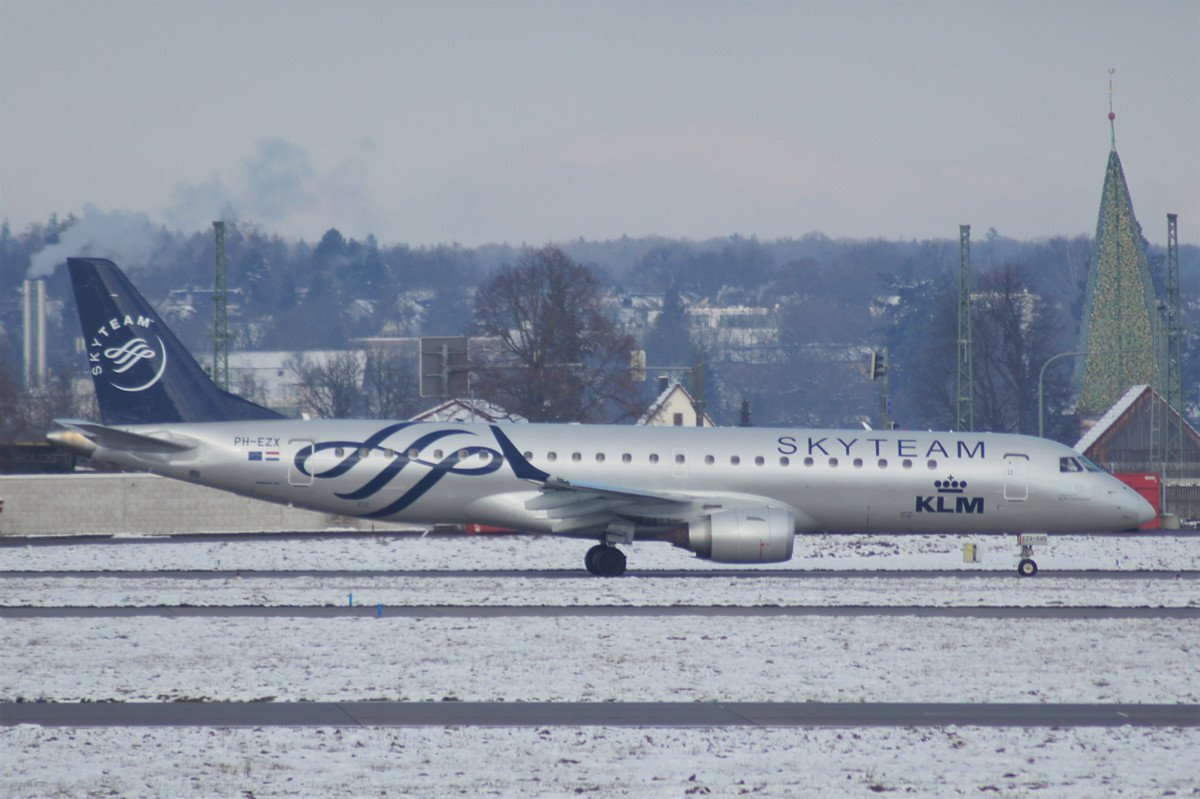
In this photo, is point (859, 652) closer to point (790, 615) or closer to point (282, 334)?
point (790, 615)

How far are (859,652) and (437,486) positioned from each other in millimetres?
12854

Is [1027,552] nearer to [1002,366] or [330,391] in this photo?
[1002,366]

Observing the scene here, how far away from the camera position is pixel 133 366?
1230 inches

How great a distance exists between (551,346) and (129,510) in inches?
1191

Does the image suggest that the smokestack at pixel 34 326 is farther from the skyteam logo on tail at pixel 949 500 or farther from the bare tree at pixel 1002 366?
the skyteam logo on tail at pixel 949 500

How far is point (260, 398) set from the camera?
124m

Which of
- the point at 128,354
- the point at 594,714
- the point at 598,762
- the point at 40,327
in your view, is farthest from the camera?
the point at 40,327

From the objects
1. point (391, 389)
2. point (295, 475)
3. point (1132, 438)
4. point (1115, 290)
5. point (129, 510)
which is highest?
point (1115, 290)

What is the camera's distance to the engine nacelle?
28.6 metres

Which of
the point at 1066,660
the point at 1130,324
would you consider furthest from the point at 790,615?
the point at 1130,324

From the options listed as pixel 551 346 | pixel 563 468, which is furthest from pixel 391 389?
pixel 563 468

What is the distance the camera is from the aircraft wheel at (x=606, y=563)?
3011cm

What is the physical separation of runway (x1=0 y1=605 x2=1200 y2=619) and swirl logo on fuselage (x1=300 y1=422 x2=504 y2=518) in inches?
240

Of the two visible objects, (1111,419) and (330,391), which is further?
(330,391)
